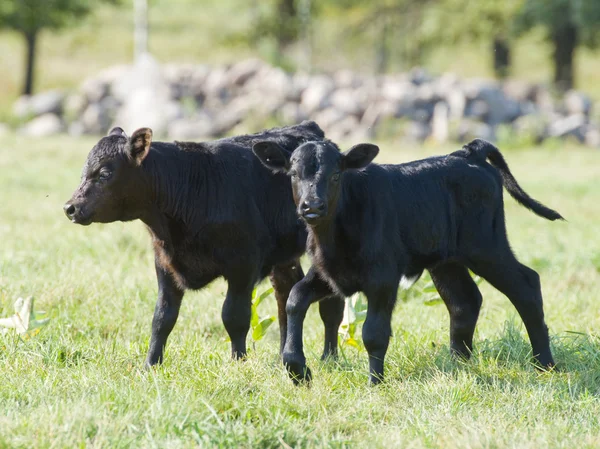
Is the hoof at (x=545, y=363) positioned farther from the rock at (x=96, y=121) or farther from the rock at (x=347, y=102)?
the rock at (x=96, y=121)

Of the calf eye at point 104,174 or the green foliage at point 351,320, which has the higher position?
the calf eye at point 104,174

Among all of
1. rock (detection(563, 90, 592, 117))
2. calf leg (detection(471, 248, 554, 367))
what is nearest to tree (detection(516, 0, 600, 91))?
rock (detection(563, 90, 592, 117))

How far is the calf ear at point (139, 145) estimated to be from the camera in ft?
18.1

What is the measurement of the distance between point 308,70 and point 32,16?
39.2ft

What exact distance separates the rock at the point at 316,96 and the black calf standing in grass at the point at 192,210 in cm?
1940

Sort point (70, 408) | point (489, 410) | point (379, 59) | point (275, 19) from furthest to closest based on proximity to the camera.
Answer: point (275, 19) → point (379, 59) → point (489, 410) → point (70, 408)

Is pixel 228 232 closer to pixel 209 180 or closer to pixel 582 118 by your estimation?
Answer: pixel 209 180

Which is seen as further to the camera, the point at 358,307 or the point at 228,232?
the point at 358,307

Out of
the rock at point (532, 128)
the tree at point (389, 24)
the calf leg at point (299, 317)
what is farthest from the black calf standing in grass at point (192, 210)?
the tree at point (389, 24)

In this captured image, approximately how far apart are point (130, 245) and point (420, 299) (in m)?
3.31

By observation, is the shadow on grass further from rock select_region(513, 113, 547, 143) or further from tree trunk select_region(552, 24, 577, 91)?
tree trunk select_region(552, 24, 577, 91)

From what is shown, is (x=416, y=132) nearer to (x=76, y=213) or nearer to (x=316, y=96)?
(x=316, y=96)

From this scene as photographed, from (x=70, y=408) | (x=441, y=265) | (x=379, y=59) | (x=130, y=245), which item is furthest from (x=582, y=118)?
(x=70, y=408)

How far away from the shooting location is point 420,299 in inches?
321
